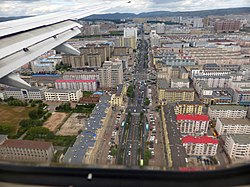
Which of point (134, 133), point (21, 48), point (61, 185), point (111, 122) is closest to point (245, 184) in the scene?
point (61, 185)

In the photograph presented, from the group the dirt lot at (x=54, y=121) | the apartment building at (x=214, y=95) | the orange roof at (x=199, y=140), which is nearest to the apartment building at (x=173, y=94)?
the apartment building at (x=214, y=95)

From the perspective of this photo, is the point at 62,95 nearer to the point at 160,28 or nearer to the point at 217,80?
the point at 217,80

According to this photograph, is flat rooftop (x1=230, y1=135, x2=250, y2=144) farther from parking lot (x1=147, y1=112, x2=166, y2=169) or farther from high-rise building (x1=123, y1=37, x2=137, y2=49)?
high-rise building (x1=123, y1=37, x2=137, y2=49)

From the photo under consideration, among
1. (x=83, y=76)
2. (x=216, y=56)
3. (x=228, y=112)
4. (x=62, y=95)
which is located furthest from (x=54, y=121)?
(x=216, y=56)

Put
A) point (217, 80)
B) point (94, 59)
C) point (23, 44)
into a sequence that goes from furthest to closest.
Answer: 1. point (94, 59)
2. point (217, 80)
3. point (23, 44)

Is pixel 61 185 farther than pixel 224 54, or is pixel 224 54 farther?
pixel 224 54

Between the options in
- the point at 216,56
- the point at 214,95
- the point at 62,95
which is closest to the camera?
the point at 214,95

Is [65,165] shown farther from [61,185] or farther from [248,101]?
[248,101]

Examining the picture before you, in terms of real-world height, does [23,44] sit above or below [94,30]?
above
